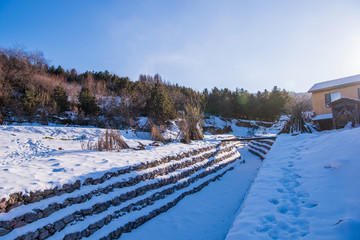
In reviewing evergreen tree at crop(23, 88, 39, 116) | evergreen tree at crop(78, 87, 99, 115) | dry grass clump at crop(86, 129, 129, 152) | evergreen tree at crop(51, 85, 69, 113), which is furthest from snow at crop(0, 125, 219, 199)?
evergreen tree at crop(78, 87, 99, 115)

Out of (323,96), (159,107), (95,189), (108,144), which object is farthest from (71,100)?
(323,96)

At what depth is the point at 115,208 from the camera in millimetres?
3287

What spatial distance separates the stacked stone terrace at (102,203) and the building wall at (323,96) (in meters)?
14.0

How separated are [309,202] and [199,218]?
2.30m

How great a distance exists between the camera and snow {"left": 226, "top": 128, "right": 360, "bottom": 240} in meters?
1.60

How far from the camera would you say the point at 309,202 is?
6.93ft

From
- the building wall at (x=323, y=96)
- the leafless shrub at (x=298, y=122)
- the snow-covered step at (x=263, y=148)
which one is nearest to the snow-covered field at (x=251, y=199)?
the snow-covered step at (x=263, y=148)

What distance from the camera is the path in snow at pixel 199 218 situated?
322cm

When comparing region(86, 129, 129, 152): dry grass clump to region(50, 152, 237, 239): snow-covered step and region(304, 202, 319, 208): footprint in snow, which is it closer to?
region(50, 152, 237, 239): snow-covered step

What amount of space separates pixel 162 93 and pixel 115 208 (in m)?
14.1

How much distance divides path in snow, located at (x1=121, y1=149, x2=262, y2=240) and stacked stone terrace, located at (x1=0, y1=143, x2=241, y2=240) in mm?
188

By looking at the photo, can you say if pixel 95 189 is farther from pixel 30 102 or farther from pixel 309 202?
pixel 30 102

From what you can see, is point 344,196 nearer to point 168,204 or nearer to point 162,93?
point 168,204

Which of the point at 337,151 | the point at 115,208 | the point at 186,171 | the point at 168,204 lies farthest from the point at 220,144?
the point at 115,208
